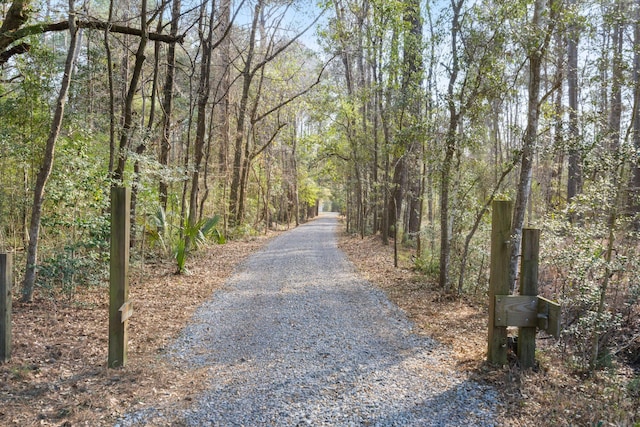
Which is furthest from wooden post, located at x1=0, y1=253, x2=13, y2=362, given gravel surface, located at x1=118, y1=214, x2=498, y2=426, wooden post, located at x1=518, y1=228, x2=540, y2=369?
wooden post, located at x1=518, y1=228, x2=540, y2=369

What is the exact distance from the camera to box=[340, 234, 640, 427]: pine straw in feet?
11.9

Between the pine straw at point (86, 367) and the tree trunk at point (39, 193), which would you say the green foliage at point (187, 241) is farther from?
the tree trunk at point (39, 193)

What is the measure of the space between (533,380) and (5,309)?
5.46m

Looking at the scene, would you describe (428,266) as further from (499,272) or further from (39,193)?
(39,193)

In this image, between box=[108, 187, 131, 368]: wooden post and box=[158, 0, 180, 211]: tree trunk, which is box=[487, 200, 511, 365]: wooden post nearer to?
box=[108, 187, 131, 368]: wooden post

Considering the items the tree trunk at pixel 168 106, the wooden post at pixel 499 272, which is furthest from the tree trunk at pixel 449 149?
the tree trunk at pixel 168 106

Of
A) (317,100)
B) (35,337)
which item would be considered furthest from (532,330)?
(317,100)

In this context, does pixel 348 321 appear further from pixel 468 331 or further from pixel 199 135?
pixel 199 135

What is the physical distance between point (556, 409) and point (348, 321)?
3361 mm

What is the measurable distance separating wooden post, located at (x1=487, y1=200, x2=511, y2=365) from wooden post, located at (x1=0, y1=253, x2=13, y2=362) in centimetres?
511

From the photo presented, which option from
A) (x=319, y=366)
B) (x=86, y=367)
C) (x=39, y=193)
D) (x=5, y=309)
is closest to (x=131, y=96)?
(x=39, y=193)

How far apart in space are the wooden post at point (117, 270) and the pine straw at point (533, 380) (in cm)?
371

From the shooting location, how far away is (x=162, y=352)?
517 cm

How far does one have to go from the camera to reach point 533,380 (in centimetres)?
421
